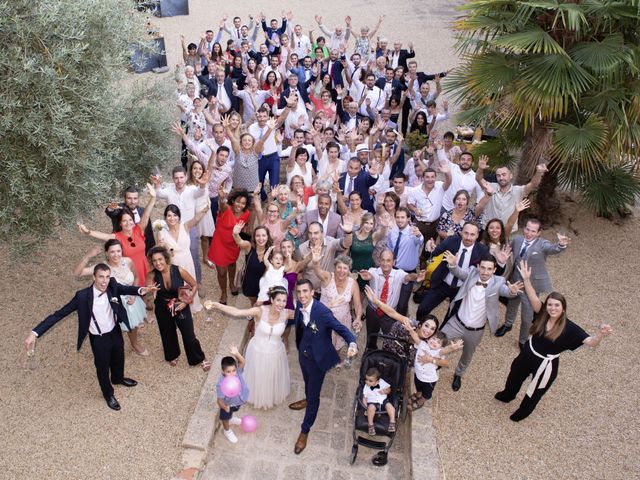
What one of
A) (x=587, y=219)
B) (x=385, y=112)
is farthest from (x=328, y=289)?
(x=587, y=219)

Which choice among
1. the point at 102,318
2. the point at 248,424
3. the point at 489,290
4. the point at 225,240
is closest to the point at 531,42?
the point at 489,290

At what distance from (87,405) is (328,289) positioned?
3020 mm

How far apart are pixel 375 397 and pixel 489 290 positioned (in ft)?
5.69

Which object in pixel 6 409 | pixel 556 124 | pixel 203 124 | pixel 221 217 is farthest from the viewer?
pixel 203 124

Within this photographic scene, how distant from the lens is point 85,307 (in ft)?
19.0

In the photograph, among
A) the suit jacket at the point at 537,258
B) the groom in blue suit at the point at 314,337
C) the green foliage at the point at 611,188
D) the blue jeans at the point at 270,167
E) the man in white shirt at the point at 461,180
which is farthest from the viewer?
the blue jeans at the point at 270,167

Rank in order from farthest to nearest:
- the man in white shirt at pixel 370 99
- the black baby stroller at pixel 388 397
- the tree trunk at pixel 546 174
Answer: the man in white shirt at pixel 370 99
the tree trunk at pixel 546 174
the black baby stroller at pixel 388 397

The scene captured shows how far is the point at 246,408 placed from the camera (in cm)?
667

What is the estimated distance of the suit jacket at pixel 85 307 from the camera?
18.5 ft

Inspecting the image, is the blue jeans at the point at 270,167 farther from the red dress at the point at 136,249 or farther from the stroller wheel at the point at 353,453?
the stroller wheel at the point at 353,453

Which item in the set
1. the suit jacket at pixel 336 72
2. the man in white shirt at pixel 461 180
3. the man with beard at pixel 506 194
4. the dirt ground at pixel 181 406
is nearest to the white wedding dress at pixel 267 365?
the dirt ground at pixel 181 406

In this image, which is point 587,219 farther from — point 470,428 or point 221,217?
point 221,217

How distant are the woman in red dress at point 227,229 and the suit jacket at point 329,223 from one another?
754mm

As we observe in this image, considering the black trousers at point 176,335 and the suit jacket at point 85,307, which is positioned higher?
the suit jacket at point 85,307
